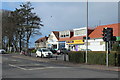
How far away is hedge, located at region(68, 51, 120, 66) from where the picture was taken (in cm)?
1984

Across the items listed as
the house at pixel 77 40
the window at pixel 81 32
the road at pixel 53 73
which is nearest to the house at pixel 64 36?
the house at pixel 77 40

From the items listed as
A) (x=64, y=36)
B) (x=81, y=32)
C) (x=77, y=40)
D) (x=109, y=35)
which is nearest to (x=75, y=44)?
(x=77, y=40)

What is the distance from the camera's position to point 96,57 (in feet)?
70.9

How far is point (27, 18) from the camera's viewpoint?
53.5 metres

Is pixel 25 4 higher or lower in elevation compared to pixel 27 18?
higher

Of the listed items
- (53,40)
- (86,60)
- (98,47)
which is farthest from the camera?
(53,40)

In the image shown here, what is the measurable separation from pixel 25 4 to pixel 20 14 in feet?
9.98

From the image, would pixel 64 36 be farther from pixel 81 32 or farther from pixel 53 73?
pixel 53 73

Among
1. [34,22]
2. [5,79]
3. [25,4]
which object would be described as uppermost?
[25,4]

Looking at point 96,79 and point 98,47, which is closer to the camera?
point 96,79

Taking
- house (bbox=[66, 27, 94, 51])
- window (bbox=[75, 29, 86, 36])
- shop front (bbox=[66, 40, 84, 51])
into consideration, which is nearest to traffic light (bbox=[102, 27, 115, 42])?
shop front (bbox=[66, 40, 84, 51])

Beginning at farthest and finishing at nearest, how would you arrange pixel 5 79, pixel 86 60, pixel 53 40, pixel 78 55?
pixel 53 40 < pixel 78 55 < pixel 86 60 < pixel 5 79

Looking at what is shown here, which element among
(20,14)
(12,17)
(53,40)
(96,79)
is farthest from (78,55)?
(53,40)

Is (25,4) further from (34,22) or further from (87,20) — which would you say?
(87,20)
